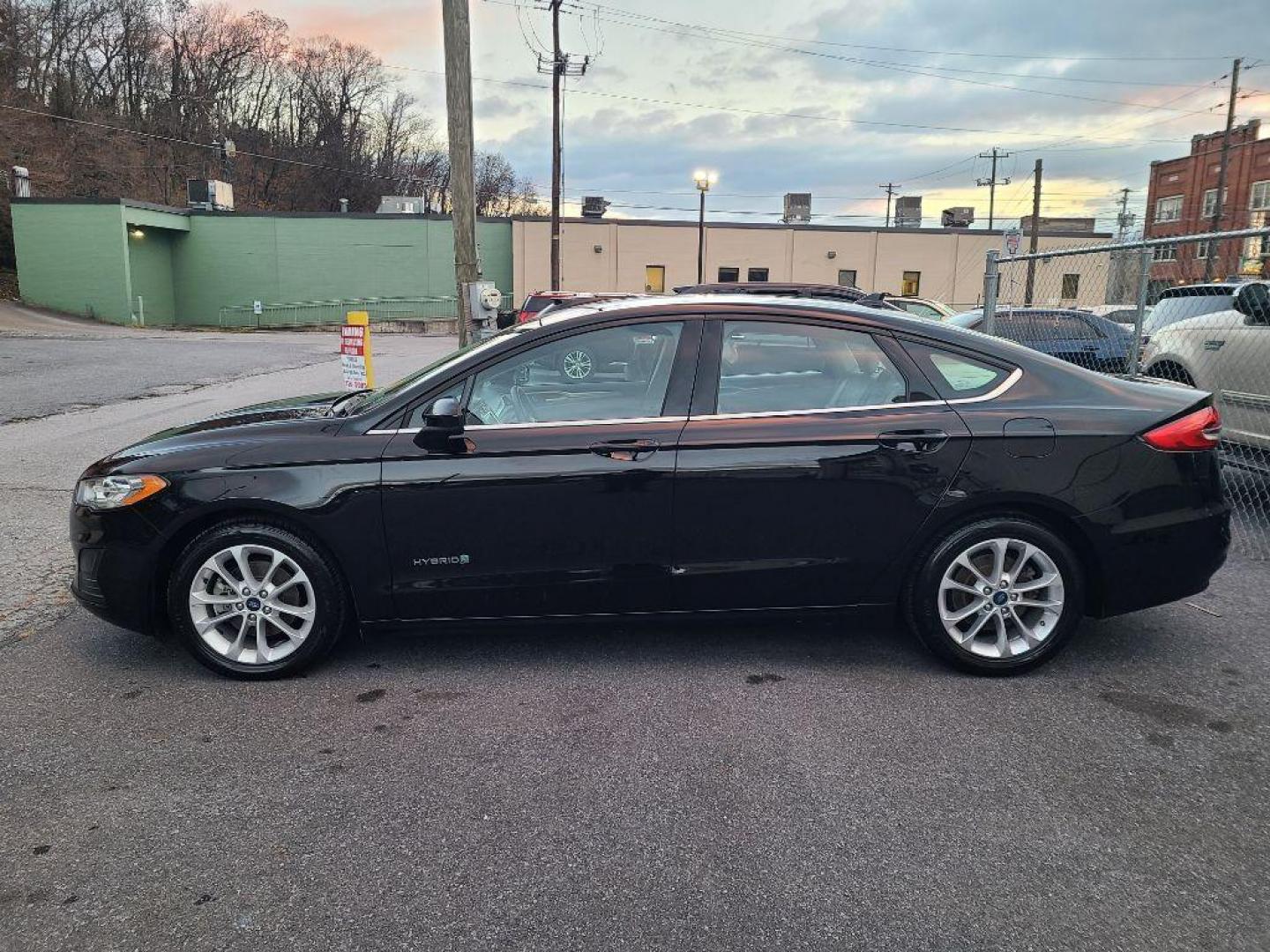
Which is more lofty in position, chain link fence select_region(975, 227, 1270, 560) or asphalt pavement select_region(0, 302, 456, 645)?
chain link fence select_region(975, 227, 1270, 560)

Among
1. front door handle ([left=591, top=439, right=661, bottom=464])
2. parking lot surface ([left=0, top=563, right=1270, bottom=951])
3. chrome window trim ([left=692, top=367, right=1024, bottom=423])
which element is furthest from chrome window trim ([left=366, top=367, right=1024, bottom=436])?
parking lot surface ([left=0, top=563, right=1270, bottom=951])

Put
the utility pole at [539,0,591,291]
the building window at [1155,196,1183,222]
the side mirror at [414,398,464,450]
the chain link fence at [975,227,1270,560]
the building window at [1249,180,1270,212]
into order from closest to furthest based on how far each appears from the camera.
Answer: the side mirror at [414,398,464,450], the chain link fence at [975,227,1270,560], the utility pole at [539,0,591,291], the building window at [1249,180,1270,212], the building window at [1155,196,1183,222]

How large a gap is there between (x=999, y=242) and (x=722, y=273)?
14.4 meters

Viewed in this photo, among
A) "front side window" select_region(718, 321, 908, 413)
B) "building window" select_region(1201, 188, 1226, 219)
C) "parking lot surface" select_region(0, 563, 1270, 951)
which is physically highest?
"building window" select_region(1201, 188, 1226, 219)

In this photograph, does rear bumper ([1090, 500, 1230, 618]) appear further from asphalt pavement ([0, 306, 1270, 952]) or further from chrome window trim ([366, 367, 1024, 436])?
chrome window trim ([366, 367, 1024, 436])

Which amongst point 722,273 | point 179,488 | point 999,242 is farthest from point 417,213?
point 179,488

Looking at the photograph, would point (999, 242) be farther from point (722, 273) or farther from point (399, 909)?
point (399, 909)

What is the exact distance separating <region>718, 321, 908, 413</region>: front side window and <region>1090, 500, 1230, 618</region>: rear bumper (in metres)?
1.14

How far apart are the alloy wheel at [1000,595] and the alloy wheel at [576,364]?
1.78 metres

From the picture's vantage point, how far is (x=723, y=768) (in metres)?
3.10

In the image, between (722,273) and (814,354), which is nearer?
(814,354)

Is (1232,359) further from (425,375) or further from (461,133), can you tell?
(461,133)

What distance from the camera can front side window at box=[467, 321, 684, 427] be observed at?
12.7ft

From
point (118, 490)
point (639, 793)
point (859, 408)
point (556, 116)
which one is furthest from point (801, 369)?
point (556, 116)
